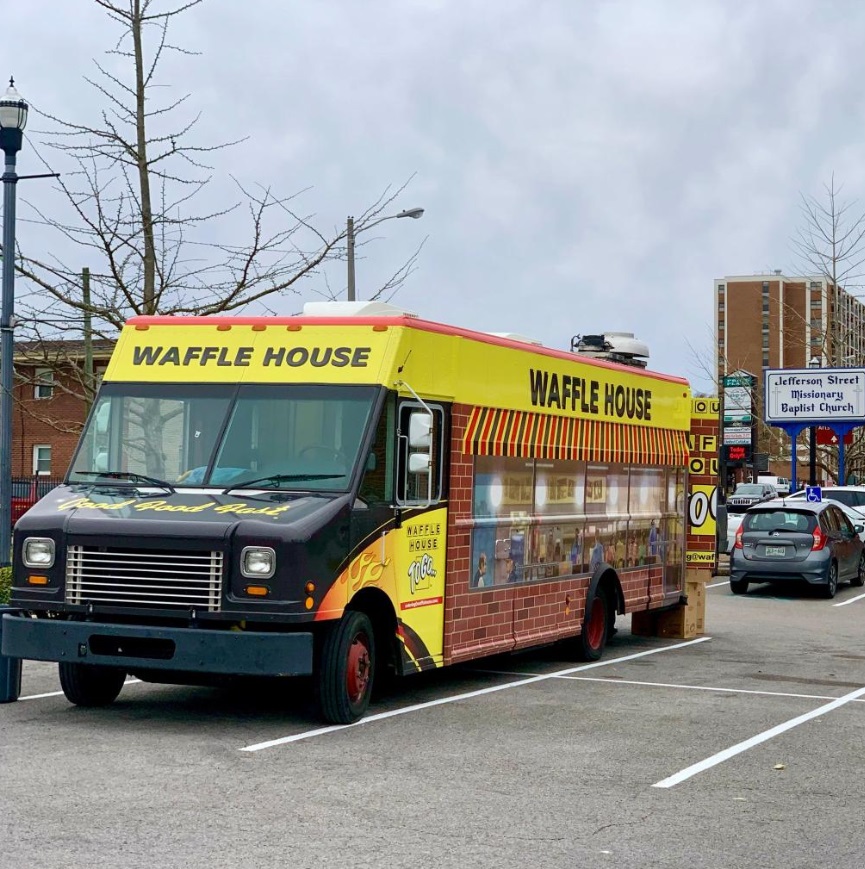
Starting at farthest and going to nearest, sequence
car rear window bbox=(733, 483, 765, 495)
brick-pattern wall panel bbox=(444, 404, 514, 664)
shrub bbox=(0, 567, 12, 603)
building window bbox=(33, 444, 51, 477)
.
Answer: building window bbox=(33, 444, 51, 477)
car rear window bbox=(733, 483, 765, 495)
shrub bbox=(0, 567, 12, 603)
brick-pattern wall panel bbox=(444, 404, 514, 664)

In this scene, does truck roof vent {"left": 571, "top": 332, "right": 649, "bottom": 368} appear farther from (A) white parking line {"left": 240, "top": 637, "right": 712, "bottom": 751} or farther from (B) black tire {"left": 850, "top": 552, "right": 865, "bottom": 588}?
(B) black tire {"left": 850, "top": 552, "right": 865, "bottom": 588}

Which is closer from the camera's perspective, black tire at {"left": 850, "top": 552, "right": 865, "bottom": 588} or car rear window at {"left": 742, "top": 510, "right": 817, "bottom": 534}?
car rear window at {"left": 742, "top": 510, "right": 817, "bottom": 534}

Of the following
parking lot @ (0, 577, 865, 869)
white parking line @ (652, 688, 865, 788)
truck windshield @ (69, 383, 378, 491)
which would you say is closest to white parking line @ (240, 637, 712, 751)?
parking lot @ (0, 577, 865, 869)

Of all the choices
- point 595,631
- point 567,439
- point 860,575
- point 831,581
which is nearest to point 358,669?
point 567,439

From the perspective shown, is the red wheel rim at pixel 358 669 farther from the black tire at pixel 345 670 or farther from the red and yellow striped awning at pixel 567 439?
the red and yellow striped awning at pixel 567 439

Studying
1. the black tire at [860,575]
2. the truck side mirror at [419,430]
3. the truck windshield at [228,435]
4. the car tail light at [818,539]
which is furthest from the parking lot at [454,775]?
the black tire at [860,575]

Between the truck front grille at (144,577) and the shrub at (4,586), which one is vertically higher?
the truck front grille at (144,577)

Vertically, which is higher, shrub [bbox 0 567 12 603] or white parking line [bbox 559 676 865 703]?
shrub [bbox 0 567 12 603]

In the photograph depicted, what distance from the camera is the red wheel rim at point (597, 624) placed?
14508mm

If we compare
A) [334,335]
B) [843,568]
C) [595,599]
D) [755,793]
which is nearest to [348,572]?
[334,335]

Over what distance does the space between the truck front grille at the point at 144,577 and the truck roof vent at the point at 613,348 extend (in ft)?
23.7

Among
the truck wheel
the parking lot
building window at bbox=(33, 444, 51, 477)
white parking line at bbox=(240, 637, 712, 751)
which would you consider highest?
building window at bbox=(33, 444, 51, 477)

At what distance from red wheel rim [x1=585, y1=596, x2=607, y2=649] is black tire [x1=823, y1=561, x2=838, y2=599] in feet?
35.3

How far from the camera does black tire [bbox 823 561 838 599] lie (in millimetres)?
24500
